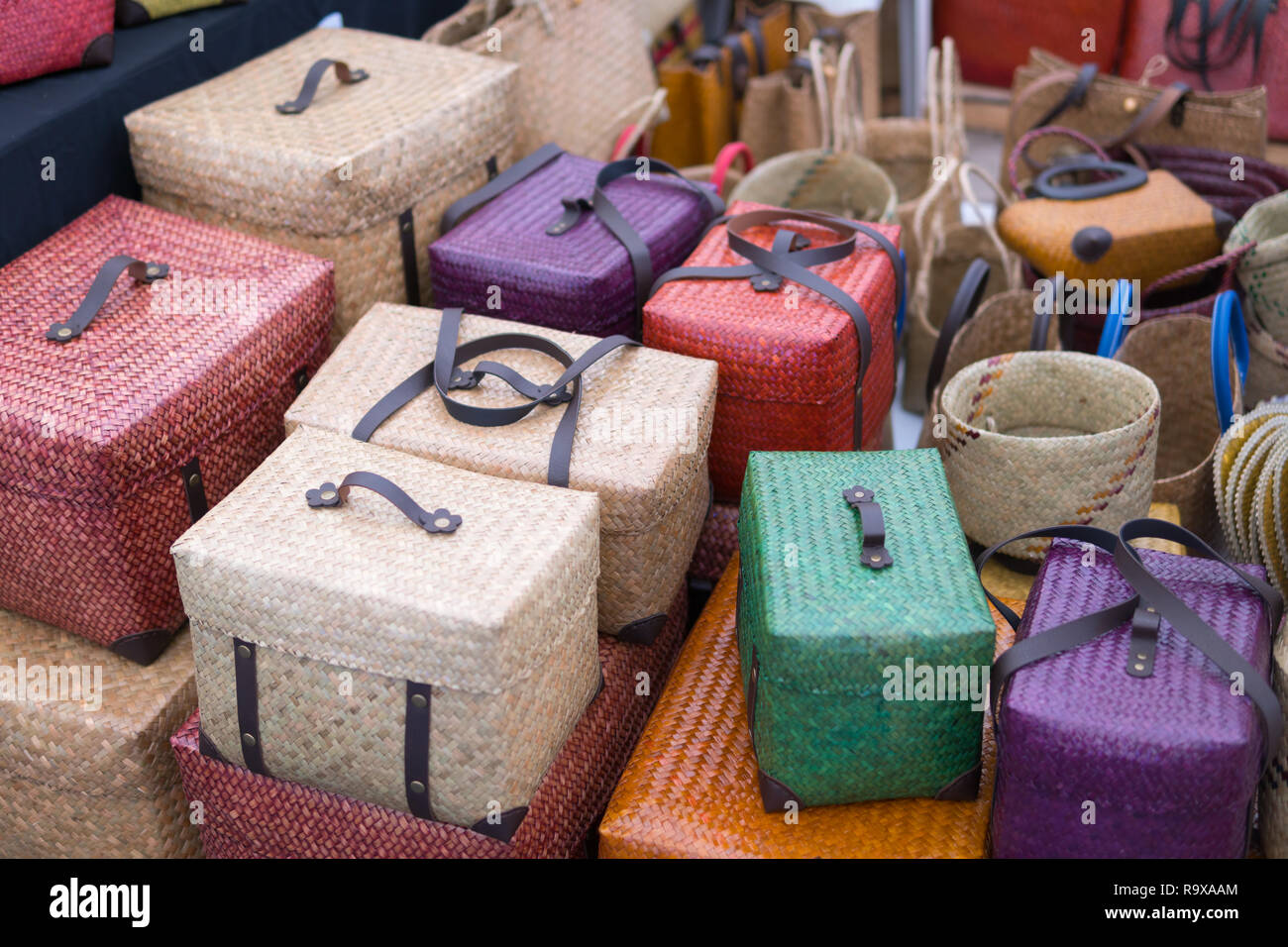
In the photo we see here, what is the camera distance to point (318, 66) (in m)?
2.65

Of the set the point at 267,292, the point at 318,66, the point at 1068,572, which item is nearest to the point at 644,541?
the point at 1068,572

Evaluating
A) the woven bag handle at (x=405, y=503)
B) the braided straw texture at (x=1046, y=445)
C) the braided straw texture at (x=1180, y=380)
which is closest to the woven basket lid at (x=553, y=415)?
the woven bag handle at (x=405, y=503)

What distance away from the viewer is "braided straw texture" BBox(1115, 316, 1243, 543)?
2869mm

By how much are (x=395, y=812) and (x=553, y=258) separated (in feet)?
3.69

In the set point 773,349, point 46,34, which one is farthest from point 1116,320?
point 46,34

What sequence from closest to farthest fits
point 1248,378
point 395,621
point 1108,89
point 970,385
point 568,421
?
point 395,621 → point 568,421 → point 970,385 → point 1248,378 → point 1108,89

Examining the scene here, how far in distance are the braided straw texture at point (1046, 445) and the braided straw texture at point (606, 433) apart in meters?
0.49

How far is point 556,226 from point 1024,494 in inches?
41.6

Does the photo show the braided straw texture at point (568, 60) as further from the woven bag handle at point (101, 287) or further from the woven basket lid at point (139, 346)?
the woven bag handle at point (101, 287)

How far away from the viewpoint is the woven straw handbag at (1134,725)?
1.63 metres

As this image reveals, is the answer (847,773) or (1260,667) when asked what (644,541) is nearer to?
(847,773)

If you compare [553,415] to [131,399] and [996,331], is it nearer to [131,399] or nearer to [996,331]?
[131,399]

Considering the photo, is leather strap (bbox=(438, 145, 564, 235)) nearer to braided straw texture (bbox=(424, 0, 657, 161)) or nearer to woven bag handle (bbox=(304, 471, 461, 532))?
braided straw texture (bbox=(424, 0, 657, 161))

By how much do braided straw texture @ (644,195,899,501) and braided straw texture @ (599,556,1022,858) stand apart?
0.58m
